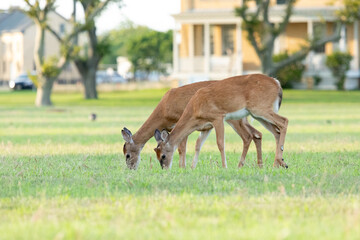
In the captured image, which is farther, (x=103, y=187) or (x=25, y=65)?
(x=25, y=65)

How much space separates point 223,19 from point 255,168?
133 ft

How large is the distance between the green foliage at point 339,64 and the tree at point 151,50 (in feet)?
135

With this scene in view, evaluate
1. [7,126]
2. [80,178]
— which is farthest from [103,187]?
[7,126]

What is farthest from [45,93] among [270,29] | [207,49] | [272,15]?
[272,15]

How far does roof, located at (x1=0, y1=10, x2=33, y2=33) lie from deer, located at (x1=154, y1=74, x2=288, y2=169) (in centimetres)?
7926

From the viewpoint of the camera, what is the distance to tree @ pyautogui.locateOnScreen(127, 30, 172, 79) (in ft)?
293

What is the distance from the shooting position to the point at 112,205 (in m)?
7.55

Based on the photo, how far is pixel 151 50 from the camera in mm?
90188

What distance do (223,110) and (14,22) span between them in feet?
275

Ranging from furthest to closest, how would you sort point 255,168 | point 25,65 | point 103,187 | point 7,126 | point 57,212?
point 25,65 < point 7,126 < point 255,168 < point 103,187 < point 57,212

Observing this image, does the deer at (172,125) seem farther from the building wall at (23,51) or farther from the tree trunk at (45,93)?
the building wall at (23,51)

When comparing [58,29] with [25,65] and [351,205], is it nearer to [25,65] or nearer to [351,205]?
[25,65]

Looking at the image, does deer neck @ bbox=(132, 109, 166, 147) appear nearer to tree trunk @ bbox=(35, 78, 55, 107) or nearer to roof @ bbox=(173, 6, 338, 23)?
tree trunk @ bbox=(35, 78, 55, 107)

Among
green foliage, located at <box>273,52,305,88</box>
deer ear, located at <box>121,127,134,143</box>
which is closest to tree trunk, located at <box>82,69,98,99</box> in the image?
green foliage, located at <box>273,52,305,88</box>
